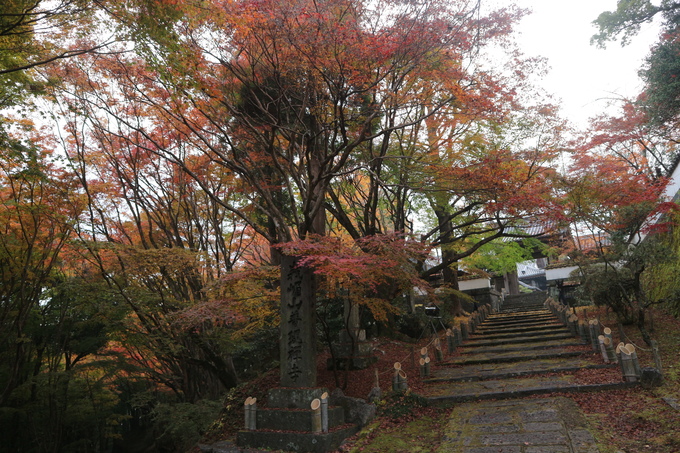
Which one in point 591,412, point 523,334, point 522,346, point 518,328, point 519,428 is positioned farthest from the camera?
point 518,328

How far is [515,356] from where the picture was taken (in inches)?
457

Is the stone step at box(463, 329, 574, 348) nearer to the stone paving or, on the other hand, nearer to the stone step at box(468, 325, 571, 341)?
the stone step at box(468, 325, 571, 341)

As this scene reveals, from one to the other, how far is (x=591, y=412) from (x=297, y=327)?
5.28 m

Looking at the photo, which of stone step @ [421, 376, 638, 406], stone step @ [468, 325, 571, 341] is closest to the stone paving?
stone step @ [421, 376, 638, 406]

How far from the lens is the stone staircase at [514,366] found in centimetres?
861

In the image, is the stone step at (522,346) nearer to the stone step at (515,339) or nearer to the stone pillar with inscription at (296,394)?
the stone step at (515,339)

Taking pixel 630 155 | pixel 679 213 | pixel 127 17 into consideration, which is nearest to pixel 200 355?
pixel 127 17

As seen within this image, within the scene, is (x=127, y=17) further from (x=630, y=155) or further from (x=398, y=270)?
(x=630, y=155)

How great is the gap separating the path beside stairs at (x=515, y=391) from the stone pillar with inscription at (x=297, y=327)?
259 cm

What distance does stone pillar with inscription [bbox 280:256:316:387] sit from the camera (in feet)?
28.3

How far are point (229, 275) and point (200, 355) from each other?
15.3ft

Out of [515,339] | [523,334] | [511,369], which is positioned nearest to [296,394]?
[511,369]

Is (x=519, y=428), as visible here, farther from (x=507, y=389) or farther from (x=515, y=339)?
(x=515, y=339)

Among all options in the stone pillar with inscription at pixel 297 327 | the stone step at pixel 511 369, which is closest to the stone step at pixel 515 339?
the stone step at pixel 511 369
